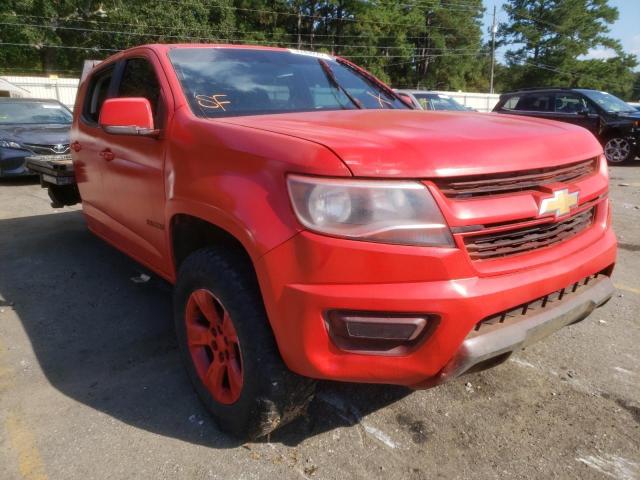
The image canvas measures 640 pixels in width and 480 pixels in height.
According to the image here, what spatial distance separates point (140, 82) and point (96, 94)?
1150 millimetres

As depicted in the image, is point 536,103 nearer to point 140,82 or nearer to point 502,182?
point 140,82

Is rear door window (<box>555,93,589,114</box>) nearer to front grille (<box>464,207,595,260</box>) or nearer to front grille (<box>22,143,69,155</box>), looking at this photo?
front grille (<box>22,143,69,155</box>)

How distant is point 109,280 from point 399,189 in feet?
11.2

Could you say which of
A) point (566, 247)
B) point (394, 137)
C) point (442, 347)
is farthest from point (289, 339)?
point (566, 247)

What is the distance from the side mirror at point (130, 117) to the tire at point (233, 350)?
0.74 meters

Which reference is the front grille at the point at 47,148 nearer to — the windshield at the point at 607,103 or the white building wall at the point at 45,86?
the windshield at the point at 607,103

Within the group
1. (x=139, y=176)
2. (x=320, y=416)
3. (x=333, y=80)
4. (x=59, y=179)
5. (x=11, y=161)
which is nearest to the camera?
(x=320, y=416)

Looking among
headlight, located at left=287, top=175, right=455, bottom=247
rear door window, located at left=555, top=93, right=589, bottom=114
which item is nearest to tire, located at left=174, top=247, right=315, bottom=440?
headlight, located at left=287, top=175, right=455, bottom=247

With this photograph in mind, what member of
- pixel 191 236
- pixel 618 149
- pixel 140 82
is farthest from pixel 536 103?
pixel 191 236

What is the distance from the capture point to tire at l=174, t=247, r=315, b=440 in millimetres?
2023

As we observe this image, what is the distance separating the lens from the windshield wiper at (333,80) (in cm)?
327

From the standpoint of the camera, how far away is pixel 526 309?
6.66 feet

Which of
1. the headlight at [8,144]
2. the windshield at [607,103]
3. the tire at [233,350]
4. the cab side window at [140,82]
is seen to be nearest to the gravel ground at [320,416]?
the tire at [233,350]

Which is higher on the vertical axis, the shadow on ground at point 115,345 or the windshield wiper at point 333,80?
the windshield wiper at point 333,80
